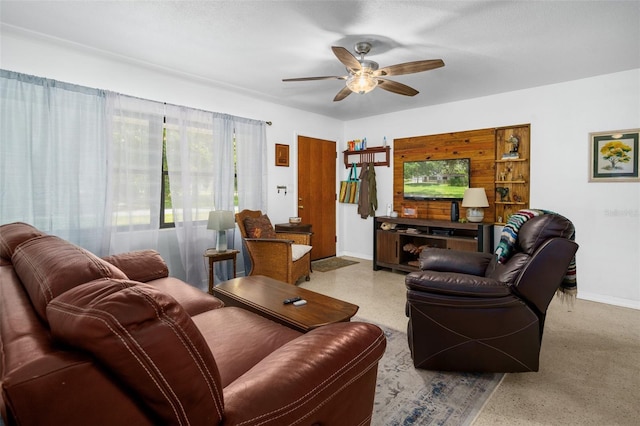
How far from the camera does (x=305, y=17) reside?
2.54 meters

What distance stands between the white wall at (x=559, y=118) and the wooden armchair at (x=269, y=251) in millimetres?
909

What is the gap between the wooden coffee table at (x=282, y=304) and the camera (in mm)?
2014

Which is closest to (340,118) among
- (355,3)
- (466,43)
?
(466,43)

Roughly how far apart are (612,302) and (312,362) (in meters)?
4.26

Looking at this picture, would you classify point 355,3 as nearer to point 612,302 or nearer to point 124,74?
point 124,74

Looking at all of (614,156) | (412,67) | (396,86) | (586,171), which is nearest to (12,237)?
(412,67)

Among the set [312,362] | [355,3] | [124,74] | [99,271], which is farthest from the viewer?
[124,74]

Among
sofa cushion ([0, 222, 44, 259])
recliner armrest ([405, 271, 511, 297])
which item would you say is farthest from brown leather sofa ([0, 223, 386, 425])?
recliner armrest ([405, 271, 511, 297])

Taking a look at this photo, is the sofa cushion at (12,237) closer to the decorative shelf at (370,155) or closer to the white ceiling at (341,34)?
the white ceiling at (341,34)

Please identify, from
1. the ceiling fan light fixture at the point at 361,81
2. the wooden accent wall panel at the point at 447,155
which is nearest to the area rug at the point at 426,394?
the ceiling fan light fixture at the point at 361,81

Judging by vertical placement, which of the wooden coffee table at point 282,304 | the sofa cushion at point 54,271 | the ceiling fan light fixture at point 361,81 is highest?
the ceiling fan light fixture at point 361,81

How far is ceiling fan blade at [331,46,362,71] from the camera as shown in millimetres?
2438

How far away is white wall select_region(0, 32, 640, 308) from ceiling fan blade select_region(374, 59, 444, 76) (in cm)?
232

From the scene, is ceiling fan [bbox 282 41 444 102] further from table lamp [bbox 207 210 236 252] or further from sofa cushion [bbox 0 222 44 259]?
sofa cushion [bbox 0 222 44 259]
